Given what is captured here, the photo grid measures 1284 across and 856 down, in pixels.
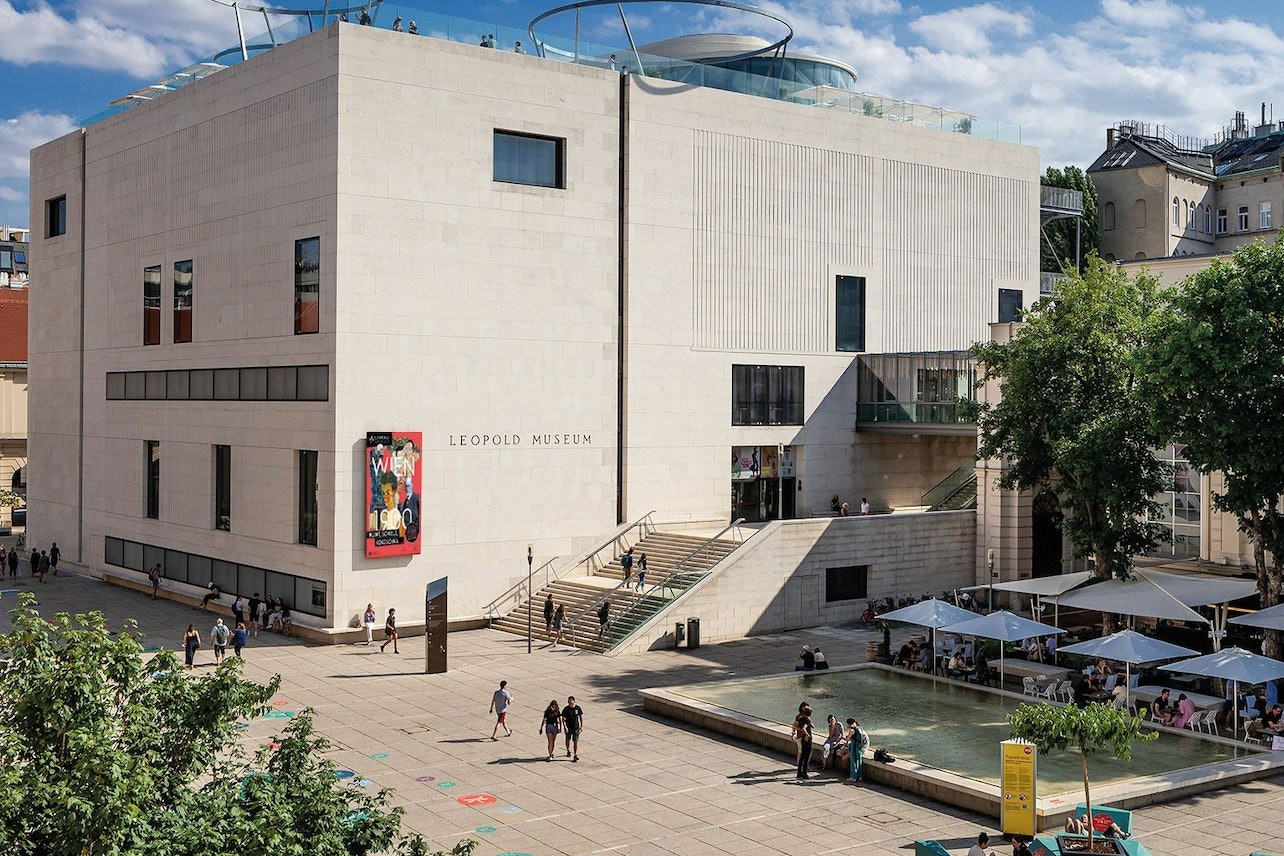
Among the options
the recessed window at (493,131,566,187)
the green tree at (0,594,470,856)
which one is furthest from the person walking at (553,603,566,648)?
the green tree at (0,594,470,856)

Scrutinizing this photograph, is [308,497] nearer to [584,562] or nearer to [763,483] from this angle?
[584,562]

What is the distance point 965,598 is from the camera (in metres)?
42.8

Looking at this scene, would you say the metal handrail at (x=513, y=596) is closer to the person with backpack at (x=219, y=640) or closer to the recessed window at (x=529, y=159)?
the person with backpack at (x=219, y=640)

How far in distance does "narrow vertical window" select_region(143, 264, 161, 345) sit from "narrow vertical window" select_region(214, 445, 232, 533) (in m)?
7.08

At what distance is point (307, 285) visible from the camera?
136 ft

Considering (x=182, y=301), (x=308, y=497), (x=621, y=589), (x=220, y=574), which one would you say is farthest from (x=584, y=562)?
(x=182, y=301)

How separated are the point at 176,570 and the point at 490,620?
568 inches

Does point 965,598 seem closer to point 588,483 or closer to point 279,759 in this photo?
point 588,483

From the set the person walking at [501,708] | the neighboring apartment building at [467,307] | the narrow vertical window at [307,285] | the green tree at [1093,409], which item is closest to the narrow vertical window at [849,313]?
the neighboring apartment building at [467,307]

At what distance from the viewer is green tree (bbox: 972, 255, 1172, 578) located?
33500mm

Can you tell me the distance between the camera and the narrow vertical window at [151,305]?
50.4 meters

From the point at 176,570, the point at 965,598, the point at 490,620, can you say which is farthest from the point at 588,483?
the point at 176,570

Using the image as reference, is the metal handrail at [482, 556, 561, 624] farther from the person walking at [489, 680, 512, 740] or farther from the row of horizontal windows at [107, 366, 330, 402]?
the person walking at [489, 680, 512, 740]

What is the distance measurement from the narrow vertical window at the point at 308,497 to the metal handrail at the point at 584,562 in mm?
6444
